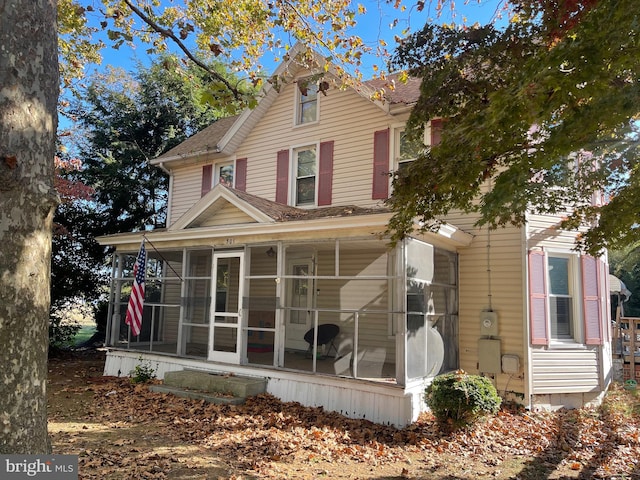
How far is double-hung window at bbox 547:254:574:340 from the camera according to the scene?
979 centimetres

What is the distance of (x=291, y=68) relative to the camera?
1302 cm

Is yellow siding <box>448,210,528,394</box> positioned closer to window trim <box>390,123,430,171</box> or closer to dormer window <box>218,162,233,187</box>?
window trim <box>390,123,430,171</box>

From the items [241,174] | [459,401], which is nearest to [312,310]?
[459,401]

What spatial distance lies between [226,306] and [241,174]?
5002mm

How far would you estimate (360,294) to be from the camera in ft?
36.3

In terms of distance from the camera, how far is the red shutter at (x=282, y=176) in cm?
1283

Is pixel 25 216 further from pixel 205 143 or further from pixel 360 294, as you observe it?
pixel 205 143

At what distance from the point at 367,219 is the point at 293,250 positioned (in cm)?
462

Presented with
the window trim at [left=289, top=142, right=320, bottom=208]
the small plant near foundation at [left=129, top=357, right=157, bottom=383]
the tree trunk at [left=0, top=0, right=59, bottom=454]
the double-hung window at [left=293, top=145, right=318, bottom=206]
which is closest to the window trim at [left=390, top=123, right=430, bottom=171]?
the window trim at [left=289, top=142, right=320, bottom=208]

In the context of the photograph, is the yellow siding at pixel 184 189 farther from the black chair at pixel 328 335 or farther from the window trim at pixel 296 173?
the black chair at pixel 328 335

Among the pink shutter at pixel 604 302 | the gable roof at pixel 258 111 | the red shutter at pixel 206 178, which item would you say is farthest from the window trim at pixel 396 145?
the red shutter at pixel 206 178

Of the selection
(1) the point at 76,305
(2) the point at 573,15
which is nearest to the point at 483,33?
(2) the point at 573,15

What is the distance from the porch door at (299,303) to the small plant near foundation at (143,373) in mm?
3406

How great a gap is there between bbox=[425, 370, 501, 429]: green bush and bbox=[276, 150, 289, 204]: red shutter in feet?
23.4
